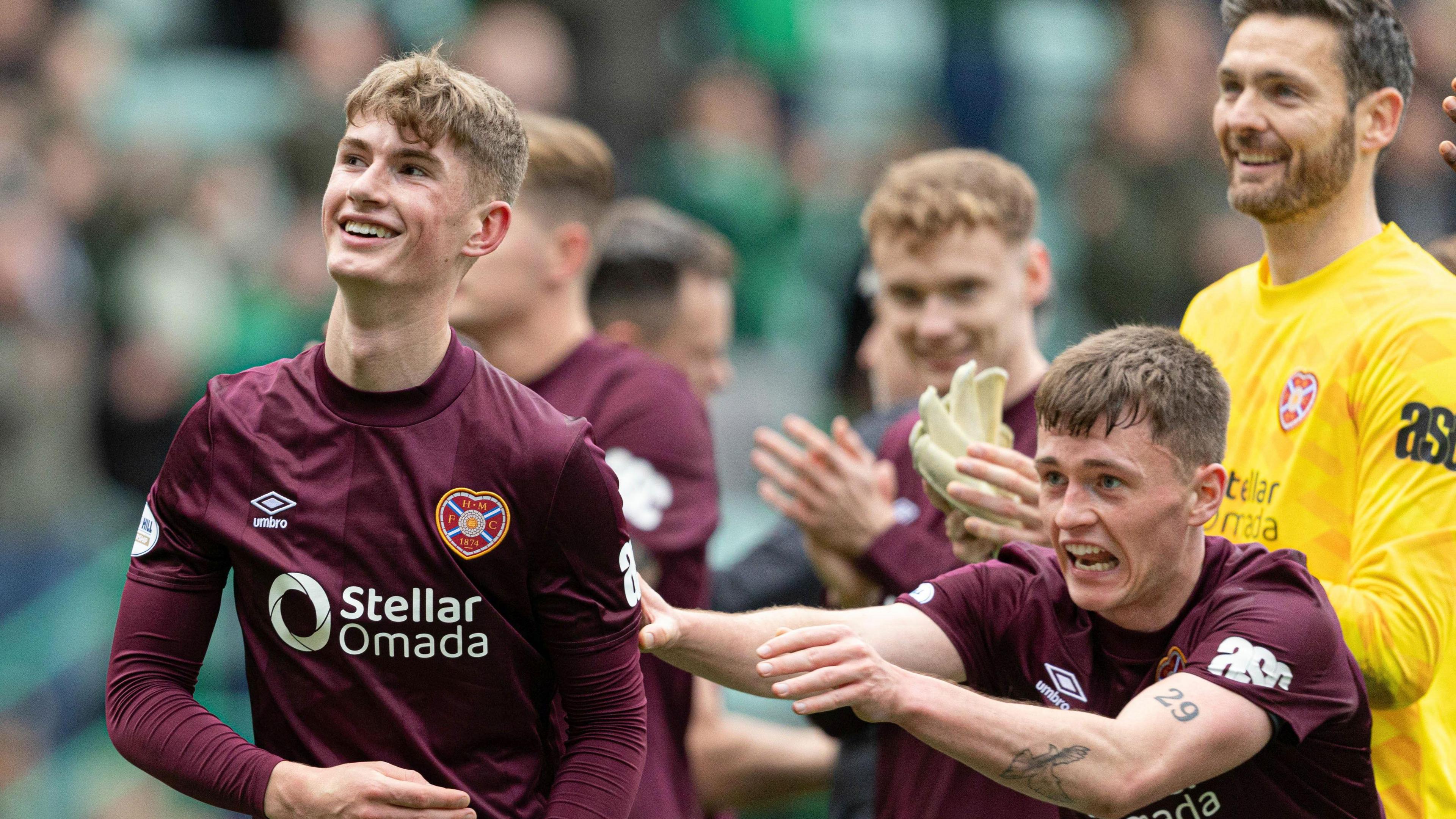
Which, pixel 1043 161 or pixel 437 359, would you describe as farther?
pixel 1043 161

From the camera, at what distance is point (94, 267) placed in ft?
27.1

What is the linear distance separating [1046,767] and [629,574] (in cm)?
90

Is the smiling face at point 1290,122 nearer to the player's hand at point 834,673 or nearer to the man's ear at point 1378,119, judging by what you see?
the man's ear at point 1378,119

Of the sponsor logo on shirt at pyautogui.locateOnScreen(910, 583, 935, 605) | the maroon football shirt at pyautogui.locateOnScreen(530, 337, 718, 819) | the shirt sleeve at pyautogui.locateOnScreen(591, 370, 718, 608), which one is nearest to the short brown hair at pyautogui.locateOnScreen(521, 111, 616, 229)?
the maroon football shirt at pyautogui.locateOnScreen(530, 337, 718, 819)

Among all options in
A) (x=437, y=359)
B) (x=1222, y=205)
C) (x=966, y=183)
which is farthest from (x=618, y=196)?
(x=437, y=359)

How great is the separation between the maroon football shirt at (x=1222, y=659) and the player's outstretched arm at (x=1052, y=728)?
0.34 feet

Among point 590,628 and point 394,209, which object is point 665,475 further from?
point 394,209

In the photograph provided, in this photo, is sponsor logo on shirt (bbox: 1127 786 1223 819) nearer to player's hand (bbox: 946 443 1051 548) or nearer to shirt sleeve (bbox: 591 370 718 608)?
player's hand (bbox: 946 443 1051 548)

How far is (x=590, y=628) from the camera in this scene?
3.15 m

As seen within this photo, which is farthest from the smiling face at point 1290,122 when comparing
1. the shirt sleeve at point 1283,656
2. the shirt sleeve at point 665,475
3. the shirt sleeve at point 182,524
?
the shirt sleeve at point 182,524

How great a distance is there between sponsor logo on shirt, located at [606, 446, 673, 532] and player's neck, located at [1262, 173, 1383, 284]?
1.89 metres

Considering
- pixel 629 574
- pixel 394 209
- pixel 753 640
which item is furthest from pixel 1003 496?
pixel 394 209

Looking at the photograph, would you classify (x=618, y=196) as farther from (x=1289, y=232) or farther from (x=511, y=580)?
(x=511, y=580)

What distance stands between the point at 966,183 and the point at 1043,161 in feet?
23.1
